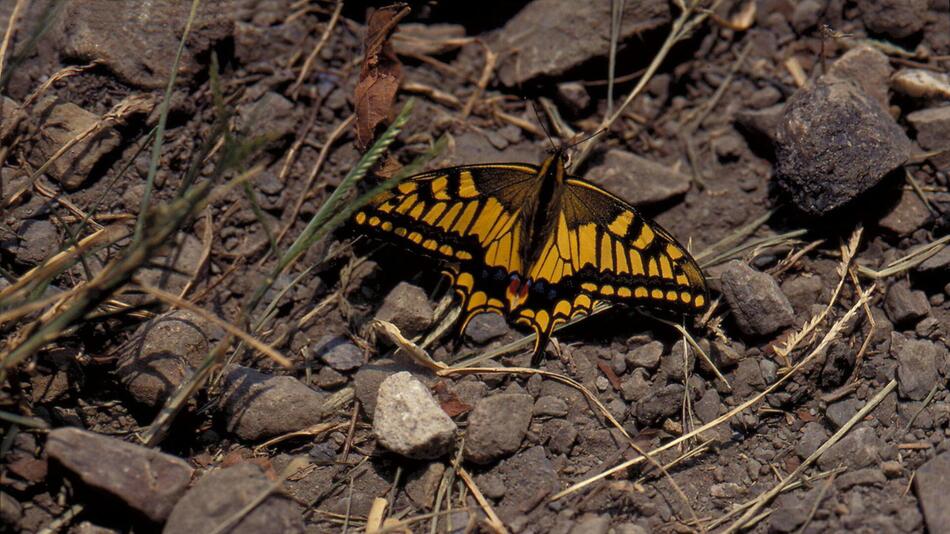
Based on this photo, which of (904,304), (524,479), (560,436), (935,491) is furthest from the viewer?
(904,304)

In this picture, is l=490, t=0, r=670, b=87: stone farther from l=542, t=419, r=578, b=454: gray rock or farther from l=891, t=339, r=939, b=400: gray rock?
l=891, t=339, r=939, b=400: gray rock

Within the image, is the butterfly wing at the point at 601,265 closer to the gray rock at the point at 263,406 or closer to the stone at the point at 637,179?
the stone at the point at 637,179

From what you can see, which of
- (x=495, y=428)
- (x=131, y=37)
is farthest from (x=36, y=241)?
(x=495, y=428)

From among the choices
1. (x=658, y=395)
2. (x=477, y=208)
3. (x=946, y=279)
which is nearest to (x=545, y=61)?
(x=477, y=208)

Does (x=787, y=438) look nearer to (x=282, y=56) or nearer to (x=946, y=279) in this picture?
(x=946, y=279)

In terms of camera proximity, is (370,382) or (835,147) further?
(835,147)

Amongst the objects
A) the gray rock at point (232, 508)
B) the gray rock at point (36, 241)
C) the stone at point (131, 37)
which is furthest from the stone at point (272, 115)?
the gray rock at point (232, 508)

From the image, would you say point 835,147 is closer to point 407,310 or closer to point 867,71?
point 867,71
